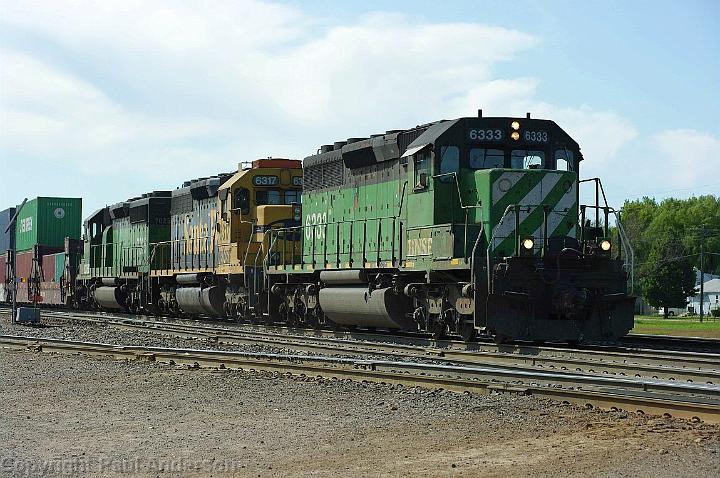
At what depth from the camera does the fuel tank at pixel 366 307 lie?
17438 mm

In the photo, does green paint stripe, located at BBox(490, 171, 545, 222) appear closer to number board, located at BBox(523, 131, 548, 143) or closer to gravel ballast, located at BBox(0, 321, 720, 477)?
number board, located at BBox(523, 131, 548, 143)

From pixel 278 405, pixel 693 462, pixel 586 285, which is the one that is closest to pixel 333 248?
pixel 586 285

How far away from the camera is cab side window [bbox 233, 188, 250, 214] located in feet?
80.1

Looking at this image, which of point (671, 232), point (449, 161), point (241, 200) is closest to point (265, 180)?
point (241, 200)

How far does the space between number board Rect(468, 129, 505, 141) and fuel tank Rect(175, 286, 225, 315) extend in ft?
34.7

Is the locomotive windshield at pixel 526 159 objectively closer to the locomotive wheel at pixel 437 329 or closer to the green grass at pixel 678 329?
the locomotive wheel at pixel 437 329

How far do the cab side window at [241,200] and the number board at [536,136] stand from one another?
986 cm

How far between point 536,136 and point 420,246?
255 cm

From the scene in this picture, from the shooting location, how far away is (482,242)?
15.5 meters

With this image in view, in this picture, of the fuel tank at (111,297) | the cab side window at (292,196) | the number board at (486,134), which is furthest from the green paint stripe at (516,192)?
the fuel tank at (111,297)

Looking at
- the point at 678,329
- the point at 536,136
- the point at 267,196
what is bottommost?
the point at 678,329

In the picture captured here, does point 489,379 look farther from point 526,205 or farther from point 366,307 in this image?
point 366,307

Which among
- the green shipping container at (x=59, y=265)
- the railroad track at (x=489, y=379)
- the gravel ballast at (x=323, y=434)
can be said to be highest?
the green shipping container at (x=59, y=265)

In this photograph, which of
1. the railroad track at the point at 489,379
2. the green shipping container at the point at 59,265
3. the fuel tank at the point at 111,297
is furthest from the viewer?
the green shipping container at the point at 59,265
